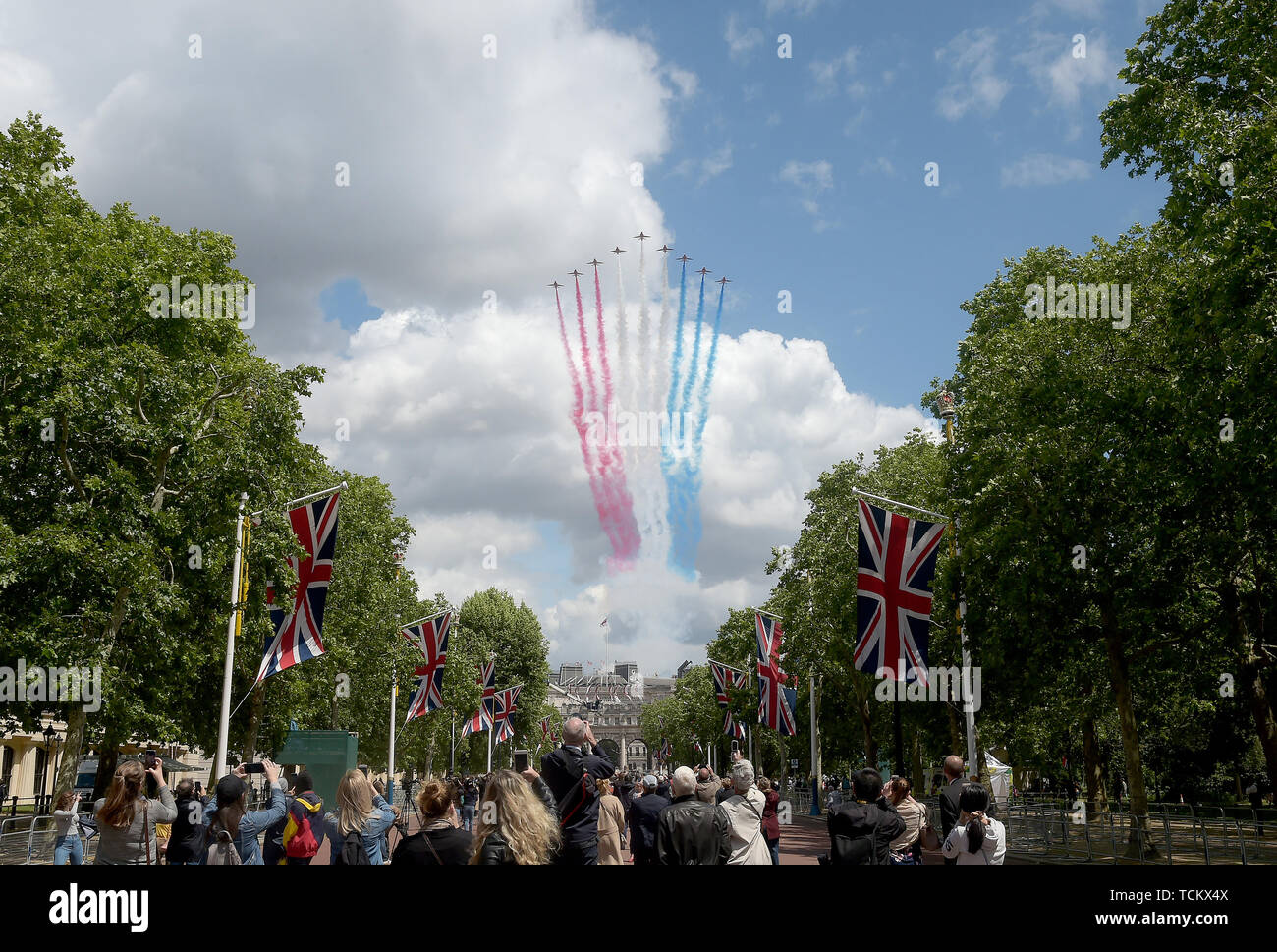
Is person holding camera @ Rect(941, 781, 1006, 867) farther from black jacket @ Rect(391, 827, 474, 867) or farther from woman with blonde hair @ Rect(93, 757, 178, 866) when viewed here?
woman with blonde hair @ Rect(93, 757, 178, 866)

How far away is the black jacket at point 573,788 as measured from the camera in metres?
9.41

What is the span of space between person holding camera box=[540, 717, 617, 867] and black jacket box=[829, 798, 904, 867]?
226cm

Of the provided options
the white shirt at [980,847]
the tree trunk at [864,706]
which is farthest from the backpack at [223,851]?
the tree trunk at [864,706]

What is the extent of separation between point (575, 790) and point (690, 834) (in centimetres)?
184

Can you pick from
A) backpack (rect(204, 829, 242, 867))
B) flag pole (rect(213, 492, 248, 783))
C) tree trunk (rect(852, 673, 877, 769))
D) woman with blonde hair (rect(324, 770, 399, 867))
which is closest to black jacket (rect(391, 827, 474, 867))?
woman with blonde hair (rect(324, 770, 399, 867))

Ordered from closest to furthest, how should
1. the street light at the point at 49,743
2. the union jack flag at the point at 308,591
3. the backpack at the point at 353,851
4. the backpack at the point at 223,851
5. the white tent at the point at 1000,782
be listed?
the backpack at the point at 353,851 → the backpack at the point at 223,851 → the union jack flag at the point at 308,591 → the street light at the point at 49,743 → the white tent at the point at 1000,782

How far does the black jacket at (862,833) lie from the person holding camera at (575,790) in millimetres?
2260

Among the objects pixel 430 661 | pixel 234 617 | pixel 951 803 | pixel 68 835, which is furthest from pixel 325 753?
pixel 951 803

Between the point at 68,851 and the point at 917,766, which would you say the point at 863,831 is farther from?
the point at 917,766

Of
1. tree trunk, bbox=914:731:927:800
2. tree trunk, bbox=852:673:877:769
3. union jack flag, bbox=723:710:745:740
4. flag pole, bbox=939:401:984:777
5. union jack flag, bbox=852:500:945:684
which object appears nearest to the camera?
union jack flag, bbox=852:500:945:684

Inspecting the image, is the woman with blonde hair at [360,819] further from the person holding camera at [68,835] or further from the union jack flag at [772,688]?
the union jack flag at [772,688]

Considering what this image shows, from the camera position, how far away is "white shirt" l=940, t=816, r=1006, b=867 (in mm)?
8484

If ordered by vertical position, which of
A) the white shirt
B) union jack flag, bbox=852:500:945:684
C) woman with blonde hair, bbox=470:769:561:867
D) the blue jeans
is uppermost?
union jack flag, bbox=852:500:945:684
